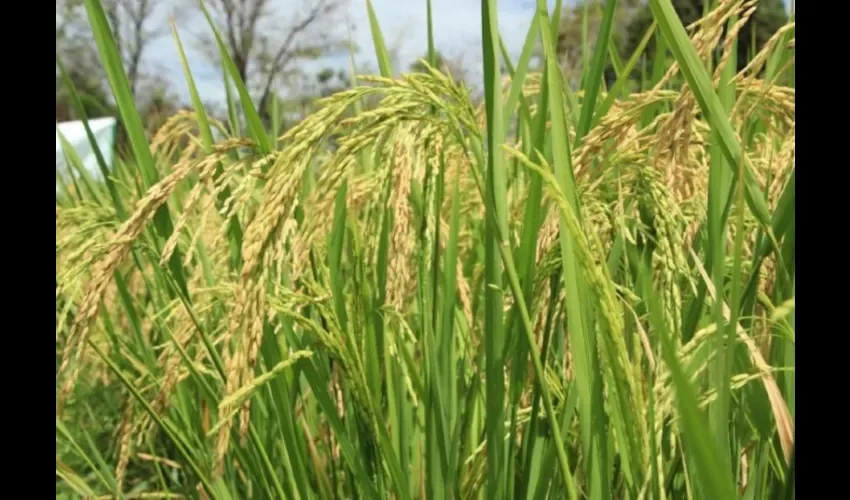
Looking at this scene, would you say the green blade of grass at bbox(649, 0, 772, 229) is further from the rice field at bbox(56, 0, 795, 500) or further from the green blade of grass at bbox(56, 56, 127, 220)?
the green blade of grass at bbox(56, 56, 127, 220)

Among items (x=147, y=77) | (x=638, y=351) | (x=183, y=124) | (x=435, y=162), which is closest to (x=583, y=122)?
(x=435, y=162)

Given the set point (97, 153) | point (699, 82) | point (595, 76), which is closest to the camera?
point (699, 82)

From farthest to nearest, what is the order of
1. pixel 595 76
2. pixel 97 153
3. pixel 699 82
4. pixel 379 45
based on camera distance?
pixel 379 45
pixel 97 153
pixel 595 76
pixel 699 82

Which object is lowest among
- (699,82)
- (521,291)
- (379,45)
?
(521,291)

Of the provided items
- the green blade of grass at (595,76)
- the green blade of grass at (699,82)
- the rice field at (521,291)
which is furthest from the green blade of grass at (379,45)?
the green blade of grass at (699,82)

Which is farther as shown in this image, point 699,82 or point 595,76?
point 595,76

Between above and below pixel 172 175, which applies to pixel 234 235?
below

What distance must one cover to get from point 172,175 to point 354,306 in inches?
9.5

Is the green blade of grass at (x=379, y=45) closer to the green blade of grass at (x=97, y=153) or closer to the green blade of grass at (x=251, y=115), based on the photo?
the green blade of grass at (x=251, y=115)

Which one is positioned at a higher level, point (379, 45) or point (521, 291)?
point (379, 45)

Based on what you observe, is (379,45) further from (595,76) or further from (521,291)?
(521,291)

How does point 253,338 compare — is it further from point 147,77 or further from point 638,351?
point 147,77

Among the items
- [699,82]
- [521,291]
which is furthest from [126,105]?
[699,82]

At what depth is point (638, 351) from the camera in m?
0.59
